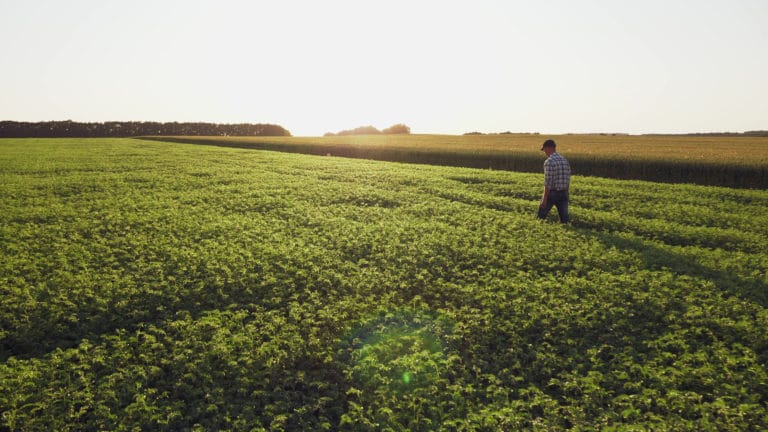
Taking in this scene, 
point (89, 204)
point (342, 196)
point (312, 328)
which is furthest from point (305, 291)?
point (89, 204)

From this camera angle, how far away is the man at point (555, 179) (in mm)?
17875

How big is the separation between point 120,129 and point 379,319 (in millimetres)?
113594

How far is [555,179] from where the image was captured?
18156mm

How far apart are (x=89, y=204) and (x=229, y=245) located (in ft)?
33.3

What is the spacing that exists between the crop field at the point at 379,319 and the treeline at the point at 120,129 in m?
93.8

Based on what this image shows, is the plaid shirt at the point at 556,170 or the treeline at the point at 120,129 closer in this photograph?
the plaid shirt at the point at 556,170

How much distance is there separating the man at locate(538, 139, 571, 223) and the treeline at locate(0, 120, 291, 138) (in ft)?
353

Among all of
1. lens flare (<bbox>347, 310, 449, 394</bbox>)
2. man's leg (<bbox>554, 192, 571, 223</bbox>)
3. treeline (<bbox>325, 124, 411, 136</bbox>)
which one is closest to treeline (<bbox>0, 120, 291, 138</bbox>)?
treeline (<bbox>325, 124, 411, 136</bbox>)

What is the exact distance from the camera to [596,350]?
9.85 m

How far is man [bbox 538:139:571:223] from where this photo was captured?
17875mm

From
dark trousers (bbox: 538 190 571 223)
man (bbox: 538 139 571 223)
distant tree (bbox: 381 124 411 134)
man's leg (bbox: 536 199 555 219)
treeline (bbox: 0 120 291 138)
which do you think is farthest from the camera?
distant tree (bbox: 381 124 411 134)

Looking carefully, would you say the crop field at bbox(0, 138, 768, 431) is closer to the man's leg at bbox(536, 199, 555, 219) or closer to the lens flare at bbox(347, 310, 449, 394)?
the lens flare at bbox(347, 310, 449, 394)

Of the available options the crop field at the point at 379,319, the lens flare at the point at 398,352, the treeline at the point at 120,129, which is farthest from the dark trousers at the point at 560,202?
the treeline at the point at 120,129

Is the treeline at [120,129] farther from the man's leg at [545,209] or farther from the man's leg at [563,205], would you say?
the man's leg at [563,205]
